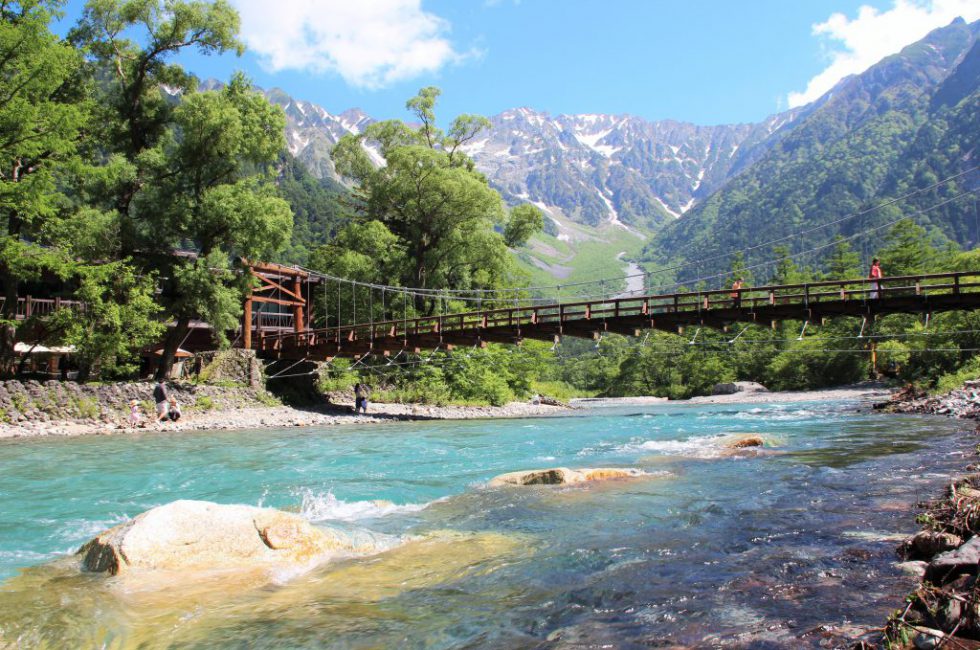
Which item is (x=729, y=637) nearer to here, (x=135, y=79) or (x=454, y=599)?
(x=454, y=599)

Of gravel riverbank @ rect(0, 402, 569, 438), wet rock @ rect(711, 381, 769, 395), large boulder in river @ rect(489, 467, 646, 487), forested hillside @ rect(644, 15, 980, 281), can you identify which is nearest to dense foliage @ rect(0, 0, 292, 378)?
gravel riverbank @ rect(0, 402, 569, 438)

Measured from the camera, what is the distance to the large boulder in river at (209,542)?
5113 millimetres

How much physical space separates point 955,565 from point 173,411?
2085 cm

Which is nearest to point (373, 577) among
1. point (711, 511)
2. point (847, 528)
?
point (711, 511)

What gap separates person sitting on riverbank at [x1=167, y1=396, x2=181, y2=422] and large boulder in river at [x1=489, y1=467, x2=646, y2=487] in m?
14.5

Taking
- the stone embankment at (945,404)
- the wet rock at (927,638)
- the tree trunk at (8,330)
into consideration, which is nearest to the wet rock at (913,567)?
the wet rock at (927,638)

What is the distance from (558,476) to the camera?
9.14 m

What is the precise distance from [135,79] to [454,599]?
2491 centimetres

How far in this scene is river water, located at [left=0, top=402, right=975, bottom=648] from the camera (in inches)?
155

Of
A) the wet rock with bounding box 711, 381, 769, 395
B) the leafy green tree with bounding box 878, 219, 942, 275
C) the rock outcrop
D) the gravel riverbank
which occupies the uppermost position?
the leafy green tree with bounding box 878, 219, 942, 275

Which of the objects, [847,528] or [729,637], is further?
[847,528]

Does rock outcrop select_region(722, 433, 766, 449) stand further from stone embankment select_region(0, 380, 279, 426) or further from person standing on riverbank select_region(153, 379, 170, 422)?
stone embankment select_region(0, 380, 279, 426)

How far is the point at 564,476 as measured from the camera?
30.0ft

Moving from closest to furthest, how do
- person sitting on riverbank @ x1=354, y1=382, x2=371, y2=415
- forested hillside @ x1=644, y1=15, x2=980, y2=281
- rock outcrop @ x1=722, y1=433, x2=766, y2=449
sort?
1. rock outcrop @ x1=722, y1=433, x2=766, y2=449
2. person sitting on riverbank @ x1=354, y1=382, x2=371, y2=415
3. forested hillside @ x1=644, y1=15, x2=980, y2=281
